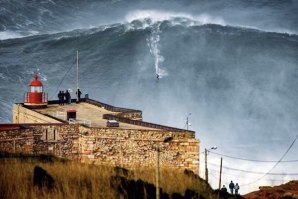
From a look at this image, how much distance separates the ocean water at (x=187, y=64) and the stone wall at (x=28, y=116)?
42.4ft

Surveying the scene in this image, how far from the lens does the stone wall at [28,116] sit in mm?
22225

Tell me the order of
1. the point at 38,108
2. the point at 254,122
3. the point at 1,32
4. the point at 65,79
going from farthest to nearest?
the point at 1,32
the point at 65,79
the point at 254,122
the point at 38,108

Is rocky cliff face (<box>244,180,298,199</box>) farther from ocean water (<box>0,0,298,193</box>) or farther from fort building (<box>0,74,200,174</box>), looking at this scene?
ocean water (<box>0,0,298,193</box>)

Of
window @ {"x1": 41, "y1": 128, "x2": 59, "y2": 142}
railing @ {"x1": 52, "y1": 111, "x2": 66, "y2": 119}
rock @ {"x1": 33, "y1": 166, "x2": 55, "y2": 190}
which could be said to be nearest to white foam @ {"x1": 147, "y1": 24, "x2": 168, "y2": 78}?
railing @ {"x1": 52, "y1": 111, "x2": 66, "y2": 119}

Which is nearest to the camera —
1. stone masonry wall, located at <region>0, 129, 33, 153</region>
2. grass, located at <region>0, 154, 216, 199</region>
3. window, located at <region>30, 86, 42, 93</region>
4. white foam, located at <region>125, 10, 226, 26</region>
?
grass, located at <region>0, 154, 216, 199</region>

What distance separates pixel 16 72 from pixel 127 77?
1259 cm

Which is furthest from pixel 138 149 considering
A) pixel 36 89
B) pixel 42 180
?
pixel 42 180

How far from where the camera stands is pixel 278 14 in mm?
87250

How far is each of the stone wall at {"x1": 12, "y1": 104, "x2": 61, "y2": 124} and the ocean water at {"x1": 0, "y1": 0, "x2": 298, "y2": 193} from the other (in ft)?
42.4

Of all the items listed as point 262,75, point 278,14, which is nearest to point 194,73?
point 262,75

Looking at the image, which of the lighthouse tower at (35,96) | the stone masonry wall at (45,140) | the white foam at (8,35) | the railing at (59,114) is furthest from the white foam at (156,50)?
the stone masonry wall at (45,140)

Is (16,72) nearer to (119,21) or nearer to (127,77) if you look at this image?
(127,77)

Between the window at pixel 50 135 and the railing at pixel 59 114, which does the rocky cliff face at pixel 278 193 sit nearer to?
the railing at pixel 59 114

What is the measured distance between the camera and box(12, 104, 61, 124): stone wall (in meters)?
22.2
